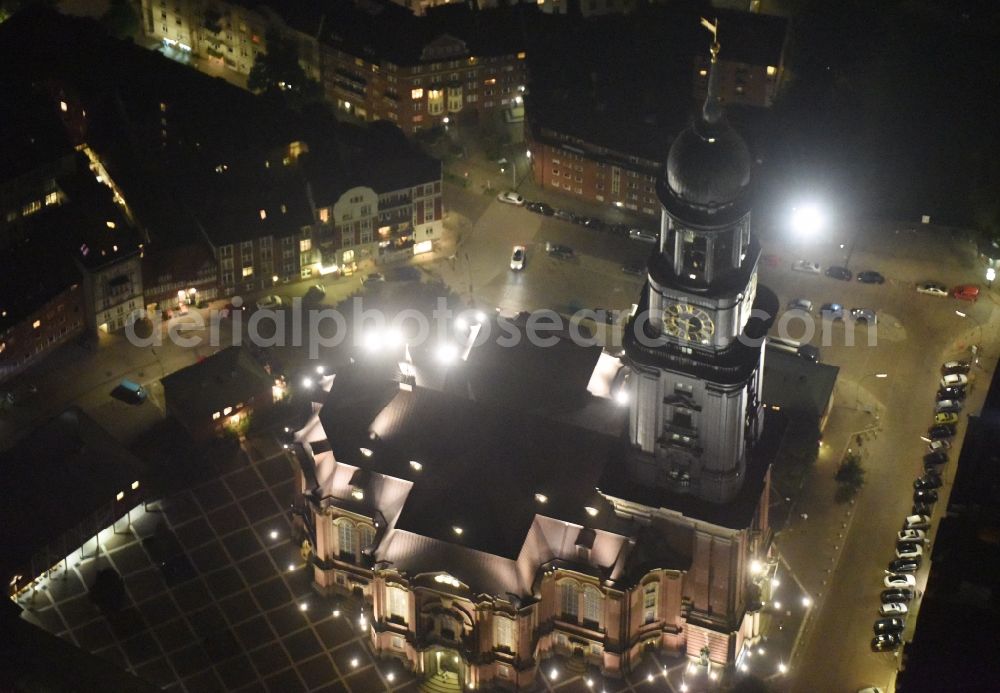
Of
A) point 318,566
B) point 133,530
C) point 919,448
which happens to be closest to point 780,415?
point 919,448

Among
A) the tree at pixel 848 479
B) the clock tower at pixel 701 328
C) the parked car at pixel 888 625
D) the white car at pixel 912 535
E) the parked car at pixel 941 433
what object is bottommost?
the parked car at pixel 888 625

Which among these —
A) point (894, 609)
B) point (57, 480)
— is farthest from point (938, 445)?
point (57, 480)

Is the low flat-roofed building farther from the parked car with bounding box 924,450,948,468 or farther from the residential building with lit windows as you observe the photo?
the parked car with bounding box 924,450,948,468

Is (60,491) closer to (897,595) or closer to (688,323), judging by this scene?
(688,323)

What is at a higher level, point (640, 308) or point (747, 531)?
point (640, 308)

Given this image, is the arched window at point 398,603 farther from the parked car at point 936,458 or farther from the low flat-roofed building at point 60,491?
the parked car at point 936,458

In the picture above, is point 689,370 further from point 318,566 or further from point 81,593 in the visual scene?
point 81,593

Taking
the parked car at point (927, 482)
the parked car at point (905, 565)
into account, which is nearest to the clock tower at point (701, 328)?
the parked car at point (905, 565)
